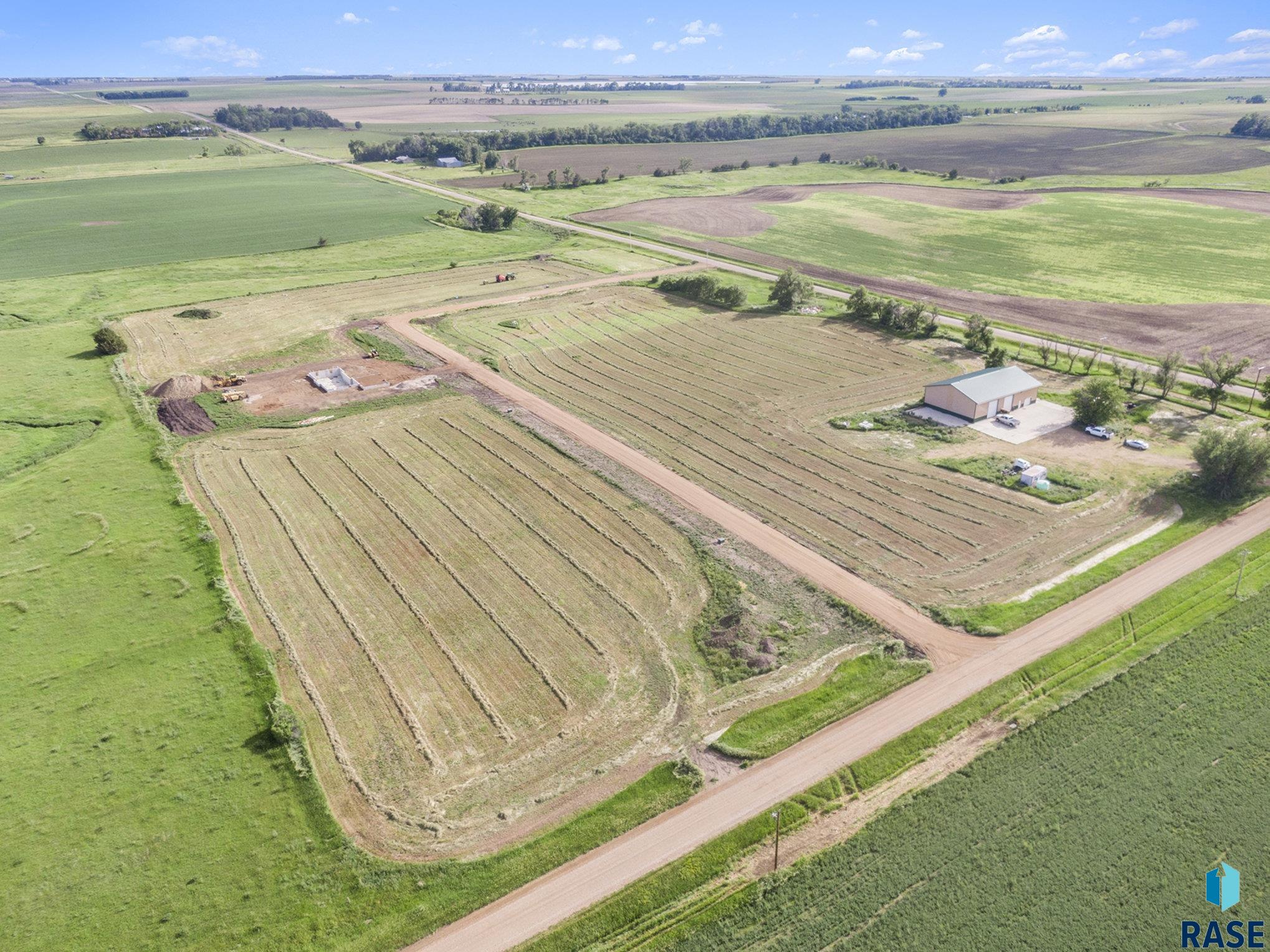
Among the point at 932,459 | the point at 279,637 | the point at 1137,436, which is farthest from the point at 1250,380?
the point at 279,637

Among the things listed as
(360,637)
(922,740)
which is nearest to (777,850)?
(922,740)

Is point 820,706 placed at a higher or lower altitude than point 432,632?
higher

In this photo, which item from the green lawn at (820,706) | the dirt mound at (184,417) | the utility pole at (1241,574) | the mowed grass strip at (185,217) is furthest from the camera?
the mowed grass strip at (185,217)

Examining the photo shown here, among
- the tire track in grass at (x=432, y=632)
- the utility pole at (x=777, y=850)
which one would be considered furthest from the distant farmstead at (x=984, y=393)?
the tire track in grass at (x=432, y=632)

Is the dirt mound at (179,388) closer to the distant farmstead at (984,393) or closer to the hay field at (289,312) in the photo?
the hay field at (289,312)

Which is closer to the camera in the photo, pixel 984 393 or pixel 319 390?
pixel 984 393

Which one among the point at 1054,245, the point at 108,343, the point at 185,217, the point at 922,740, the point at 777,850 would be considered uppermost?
the point at 1054,245

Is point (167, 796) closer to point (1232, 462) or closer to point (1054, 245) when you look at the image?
point (1232, 462)
